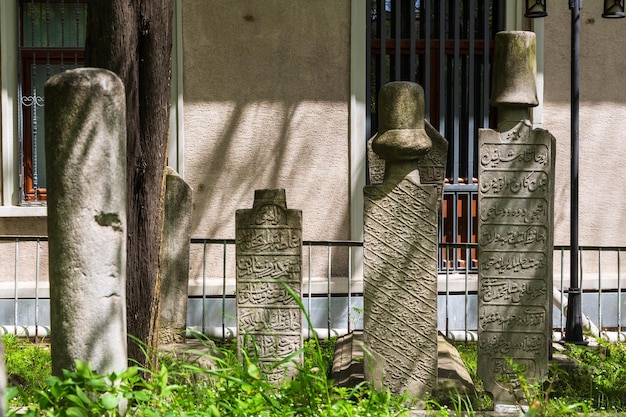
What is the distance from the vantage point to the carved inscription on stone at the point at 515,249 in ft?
19.3

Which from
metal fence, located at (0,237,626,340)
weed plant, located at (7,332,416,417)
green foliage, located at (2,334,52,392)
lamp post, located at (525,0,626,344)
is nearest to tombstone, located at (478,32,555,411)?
weed plant, located at (7,332,416,417)

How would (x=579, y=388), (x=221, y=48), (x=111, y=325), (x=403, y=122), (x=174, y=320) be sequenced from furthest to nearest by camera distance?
1. (x=221, y=48)
2. (x=174, y=320)
3. (x=579, y=388)
4. (x=403, y=122)
5. (x=111, y=325)

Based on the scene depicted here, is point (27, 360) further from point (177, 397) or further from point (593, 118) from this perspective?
point (593, 118)

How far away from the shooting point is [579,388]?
21.2 feet

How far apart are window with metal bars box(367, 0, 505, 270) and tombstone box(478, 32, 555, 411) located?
14.8ft

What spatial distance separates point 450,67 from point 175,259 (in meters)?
4.33

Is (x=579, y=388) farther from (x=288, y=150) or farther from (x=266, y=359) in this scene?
(x=288, y=150)

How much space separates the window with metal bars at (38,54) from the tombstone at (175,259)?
2985 millimetres

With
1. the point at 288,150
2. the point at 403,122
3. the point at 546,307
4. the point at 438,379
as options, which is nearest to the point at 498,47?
the point at 403,122

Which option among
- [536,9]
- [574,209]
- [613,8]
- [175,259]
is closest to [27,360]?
[175,259]

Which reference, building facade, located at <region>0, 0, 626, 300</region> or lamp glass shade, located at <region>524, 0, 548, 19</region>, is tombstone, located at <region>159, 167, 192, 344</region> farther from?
lamp glass shade, located at <region>524, 0, 548, 19</region>

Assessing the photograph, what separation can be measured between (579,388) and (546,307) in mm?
850

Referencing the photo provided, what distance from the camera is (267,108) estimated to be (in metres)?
10.3

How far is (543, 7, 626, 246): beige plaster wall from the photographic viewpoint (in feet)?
34.5
